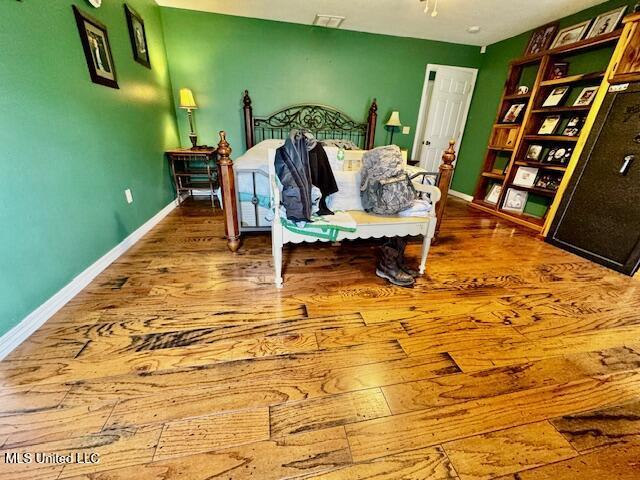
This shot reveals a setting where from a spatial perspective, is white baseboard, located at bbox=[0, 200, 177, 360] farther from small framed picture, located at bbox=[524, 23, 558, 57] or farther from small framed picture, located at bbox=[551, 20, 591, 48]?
small framed picture, located at bbox=[524, 23, 558, 57]

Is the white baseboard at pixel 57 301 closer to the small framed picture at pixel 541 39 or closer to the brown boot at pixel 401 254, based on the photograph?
the brown boot at pixel 401 254

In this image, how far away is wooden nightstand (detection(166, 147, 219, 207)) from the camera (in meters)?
3.09

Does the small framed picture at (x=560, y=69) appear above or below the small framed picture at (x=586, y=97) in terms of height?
above

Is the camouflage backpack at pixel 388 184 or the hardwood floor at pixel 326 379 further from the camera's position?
the camouflage backpack at pixel 388 184

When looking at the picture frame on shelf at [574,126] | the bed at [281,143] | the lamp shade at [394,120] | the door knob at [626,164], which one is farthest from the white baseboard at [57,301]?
the picture frame on shelf at [574,126]

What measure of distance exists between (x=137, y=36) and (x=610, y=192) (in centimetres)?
470

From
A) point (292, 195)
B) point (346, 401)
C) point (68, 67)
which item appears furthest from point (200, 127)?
point (346, 401)

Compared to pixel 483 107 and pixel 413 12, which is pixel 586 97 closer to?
pixel 483 107

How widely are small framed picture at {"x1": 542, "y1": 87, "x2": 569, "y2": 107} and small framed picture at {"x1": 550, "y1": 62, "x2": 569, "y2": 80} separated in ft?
0.48

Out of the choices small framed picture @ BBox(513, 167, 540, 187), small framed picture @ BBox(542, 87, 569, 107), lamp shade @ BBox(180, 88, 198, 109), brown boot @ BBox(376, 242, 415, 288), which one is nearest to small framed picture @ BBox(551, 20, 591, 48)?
small framed picture @ BBox(542, 87, 569, 107)

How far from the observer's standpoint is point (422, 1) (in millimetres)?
2590

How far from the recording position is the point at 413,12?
9.55ft

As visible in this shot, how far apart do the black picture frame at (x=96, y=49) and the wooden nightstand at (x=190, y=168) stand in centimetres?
105

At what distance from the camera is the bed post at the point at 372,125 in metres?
3.87
